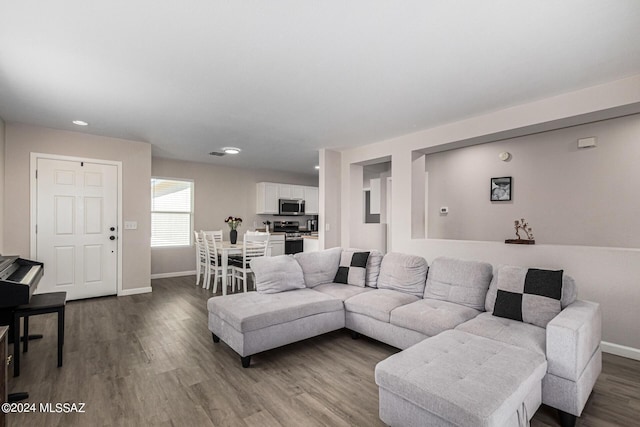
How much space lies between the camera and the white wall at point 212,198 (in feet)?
21.2

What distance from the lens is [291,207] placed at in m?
7.96

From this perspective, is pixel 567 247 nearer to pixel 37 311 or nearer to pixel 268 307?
pixel 268 307

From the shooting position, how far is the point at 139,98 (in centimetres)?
320

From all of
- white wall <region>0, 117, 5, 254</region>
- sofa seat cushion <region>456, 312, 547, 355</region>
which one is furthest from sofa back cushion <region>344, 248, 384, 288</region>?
white wall <region>0, 117, 5, 254</region>

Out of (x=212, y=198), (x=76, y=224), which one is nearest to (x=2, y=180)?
(x=76, y=224)

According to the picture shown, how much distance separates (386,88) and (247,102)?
1457 millimetres

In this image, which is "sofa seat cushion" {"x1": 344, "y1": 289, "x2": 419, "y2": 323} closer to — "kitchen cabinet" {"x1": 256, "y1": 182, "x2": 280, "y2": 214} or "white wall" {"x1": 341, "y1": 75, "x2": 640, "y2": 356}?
"white wall" {"x1": 341, "y1": 75, "x2": 640, "y2": 356}

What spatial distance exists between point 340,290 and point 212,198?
15.2 ft

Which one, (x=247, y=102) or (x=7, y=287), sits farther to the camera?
(x=247, y=102)

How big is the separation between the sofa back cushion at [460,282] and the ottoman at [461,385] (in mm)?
836

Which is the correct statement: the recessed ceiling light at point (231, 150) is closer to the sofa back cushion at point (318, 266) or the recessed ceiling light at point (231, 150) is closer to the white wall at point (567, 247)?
the sofa back cushion at point (318, 266)

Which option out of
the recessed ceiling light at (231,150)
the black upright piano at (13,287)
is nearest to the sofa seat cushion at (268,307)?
the black upright piano at (13,287)

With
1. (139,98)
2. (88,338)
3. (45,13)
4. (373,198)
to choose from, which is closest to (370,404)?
(88,338)

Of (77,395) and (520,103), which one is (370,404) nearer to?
(77,395)
